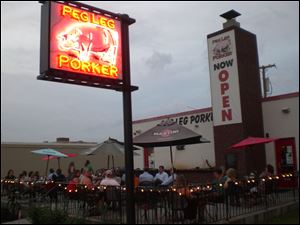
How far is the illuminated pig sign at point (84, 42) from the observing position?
8887 mm

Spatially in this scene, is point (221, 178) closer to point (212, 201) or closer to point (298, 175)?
point (212, 201)

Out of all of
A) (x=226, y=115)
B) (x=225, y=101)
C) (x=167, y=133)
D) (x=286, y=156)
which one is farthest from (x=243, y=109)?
(x=167, y=133)

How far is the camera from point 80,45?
934cm

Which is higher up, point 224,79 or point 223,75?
point 223,75

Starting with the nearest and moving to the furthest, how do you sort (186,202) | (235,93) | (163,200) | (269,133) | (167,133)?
(186,202), (163,200), (167,133), (235,93), (269,133)

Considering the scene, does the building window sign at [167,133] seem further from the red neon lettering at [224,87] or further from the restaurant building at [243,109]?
the red neon lettering at [224,87]

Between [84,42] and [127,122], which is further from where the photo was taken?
[127,122]

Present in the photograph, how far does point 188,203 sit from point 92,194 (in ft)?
10.5

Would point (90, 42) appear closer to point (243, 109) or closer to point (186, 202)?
point (186, 202)

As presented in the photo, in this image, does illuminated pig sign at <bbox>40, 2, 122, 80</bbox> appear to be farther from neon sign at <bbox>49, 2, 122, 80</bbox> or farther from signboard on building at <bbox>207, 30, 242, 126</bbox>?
signboard on building at <bbox>207, 30, 242, 126</bbox>

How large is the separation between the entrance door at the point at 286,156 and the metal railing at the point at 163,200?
7.36 feet

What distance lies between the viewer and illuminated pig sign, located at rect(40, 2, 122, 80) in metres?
8.89

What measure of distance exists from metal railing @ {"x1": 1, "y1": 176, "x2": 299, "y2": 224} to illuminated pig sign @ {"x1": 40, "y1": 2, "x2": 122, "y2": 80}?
3164 mm

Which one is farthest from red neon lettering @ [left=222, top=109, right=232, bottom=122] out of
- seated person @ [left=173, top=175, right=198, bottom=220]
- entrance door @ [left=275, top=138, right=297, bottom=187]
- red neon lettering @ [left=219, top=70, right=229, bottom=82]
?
seated person @ [left=173, top=175, right=198, bottom=220]
